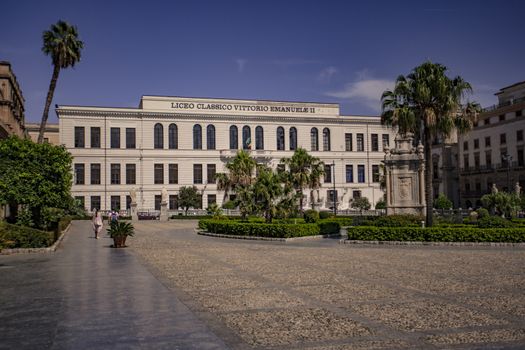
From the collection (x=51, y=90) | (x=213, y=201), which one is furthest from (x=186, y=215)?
(x=51, y=90)

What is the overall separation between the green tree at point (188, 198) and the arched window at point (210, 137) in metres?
8.58

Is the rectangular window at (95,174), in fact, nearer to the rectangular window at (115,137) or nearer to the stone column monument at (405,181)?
the rectangular window at (115,137)

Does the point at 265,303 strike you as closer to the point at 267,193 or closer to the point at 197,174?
the point at 267,193

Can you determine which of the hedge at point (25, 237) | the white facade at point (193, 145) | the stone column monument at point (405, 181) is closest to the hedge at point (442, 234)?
the stone column monument at point (405, 181)

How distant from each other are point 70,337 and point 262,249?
50.2 feet

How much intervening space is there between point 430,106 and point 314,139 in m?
51.7

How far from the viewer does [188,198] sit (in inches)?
2660

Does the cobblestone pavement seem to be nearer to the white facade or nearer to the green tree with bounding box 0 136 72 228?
the green tree with bounding box 0 136 72 228

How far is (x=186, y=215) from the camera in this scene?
6347cm

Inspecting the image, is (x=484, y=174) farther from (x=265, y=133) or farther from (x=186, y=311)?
(x=186, y=311)

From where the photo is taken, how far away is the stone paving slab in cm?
743

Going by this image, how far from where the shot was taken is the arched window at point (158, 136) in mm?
73188

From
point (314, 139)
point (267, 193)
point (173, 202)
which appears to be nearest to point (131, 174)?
point (173, 202)

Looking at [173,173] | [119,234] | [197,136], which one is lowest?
[119,234]
